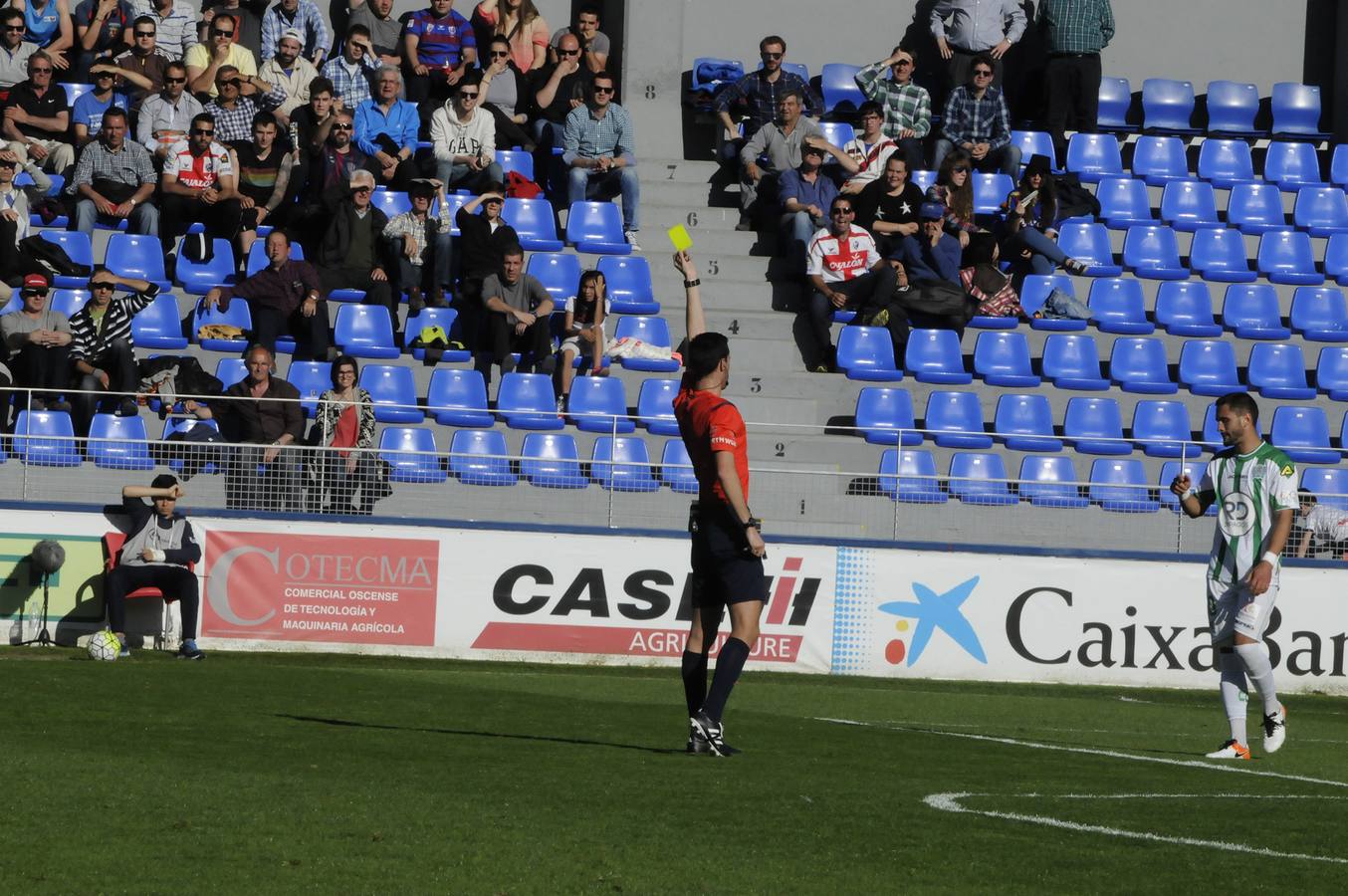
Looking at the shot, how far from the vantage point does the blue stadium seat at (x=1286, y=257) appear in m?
22.6

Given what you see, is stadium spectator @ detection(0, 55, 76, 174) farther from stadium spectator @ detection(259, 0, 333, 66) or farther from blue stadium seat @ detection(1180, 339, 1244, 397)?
blue stadium seat @ detection(1180, 339, 1244, 397)

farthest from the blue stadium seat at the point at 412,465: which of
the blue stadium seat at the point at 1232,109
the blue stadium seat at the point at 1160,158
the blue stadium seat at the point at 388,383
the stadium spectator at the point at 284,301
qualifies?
the blue stadium seat at the point at 1232,109

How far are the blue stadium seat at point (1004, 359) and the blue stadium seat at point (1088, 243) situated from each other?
6.76ft

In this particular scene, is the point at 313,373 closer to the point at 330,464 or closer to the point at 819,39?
the point at 330,464

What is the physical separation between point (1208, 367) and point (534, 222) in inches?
301

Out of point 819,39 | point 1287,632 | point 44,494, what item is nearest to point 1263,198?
point 819,39

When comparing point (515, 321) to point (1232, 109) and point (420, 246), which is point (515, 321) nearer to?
point (420, 246)

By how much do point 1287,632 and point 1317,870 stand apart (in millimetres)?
11888

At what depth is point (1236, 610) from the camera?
10375 millimetres

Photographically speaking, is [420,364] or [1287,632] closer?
[1287,632]

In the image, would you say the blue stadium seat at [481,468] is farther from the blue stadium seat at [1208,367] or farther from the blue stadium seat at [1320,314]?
the blue stadium seat at [1320,314]

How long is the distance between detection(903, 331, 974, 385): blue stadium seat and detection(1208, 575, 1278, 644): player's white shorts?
9.87 metres

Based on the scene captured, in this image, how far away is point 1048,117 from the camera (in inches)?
954

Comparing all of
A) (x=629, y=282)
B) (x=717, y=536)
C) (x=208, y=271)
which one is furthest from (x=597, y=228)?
(x=717, y=536)
